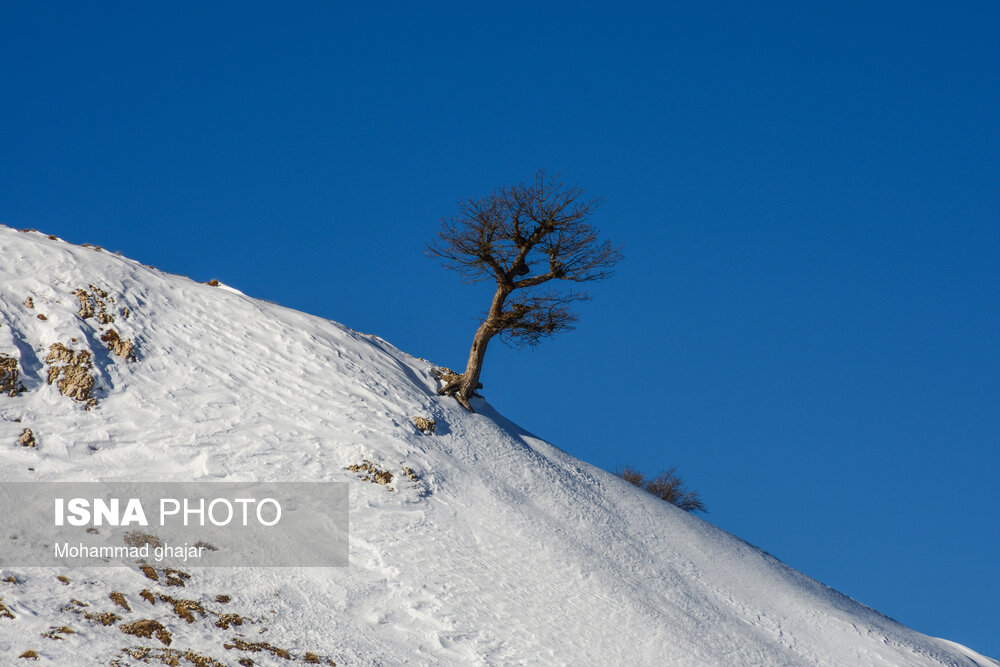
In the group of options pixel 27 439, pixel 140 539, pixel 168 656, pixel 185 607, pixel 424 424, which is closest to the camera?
pixel 168 656

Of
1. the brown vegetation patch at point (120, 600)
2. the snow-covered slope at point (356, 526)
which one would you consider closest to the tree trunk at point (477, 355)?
the snow-covered slope at point (356, 526)

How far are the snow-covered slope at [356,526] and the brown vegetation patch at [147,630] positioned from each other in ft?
0.35

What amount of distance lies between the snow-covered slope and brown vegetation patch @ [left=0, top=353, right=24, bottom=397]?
0.16 meters

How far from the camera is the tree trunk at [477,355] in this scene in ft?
86.4

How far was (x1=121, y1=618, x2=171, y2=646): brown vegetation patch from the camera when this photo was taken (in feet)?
44.7

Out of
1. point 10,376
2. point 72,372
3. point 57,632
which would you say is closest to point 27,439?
point 10,376

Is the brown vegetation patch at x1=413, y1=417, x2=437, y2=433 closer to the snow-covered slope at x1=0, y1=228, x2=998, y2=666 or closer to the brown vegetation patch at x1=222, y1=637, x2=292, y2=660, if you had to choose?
Answer: the snow-covered slope at x1=0, y1=228, x2=998, y2=666

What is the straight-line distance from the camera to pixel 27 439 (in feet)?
57.8

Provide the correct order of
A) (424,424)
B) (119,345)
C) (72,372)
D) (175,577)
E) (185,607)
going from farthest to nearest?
(424,424) < (119,345) < (72,372) < (175,577) < (185,607)

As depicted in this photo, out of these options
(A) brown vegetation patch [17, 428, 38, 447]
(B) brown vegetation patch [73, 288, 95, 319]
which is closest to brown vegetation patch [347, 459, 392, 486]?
(A) brown vegetation patch [17, 428, 38, 447]

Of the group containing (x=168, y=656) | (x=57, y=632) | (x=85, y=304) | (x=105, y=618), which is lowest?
(x=168, y=656)

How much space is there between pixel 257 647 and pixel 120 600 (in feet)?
7.27

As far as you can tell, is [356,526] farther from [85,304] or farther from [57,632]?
[85,304]

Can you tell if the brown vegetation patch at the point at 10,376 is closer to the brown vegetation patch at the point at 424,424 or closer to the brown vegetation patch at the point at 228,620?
the brown vegetation patch at the point at 228,620
